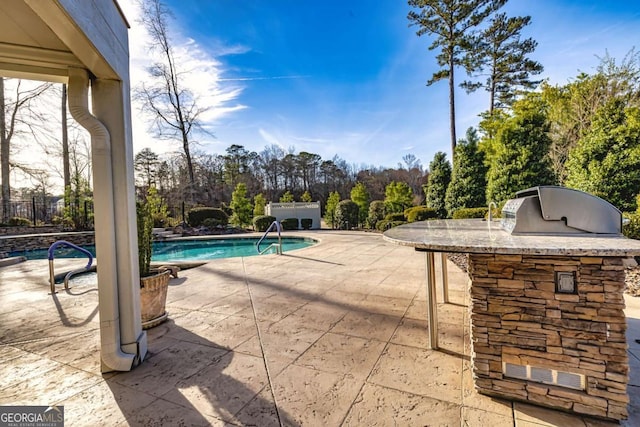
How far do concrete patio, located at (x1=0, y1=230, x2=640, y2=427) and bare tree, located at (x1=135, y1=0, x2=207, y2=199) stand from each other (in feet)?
50.2

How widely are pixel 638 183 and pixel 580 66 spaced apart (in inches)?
335

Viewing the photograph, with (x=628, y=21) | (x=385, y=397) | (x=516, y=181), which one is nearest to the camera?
(x=385, y=397)

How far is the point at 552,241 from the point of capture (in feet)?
5.10

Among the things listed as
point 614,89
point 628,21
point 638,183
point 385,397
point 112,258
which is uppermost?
point 628,21

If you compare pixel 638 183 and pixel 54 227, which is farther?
pixel 54 227

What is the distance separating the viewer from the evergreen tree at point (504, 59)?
1351 cm

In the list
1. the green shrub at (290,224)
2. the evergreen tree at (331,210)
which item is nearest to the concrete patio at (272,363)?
the green shrub at (290,224)

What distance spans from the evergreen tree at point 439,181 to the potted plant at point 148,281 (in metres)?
12.5

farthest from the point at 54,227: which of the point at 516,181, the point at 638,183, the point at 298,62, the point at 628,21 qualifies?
the point at 628,21

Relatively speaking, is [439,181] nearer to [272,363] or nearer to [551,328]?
[551,328]

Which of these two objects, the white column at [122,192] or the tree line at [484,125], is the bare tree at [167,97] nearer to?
the tree line at [484,125]

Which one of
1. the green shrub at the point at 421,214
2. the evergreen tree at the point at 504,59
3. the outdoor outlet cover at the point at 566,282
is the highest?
the evergreen tree at the point at 504,59

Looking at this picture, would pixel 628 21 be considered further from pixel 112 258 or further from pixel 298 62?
pixel 112 258

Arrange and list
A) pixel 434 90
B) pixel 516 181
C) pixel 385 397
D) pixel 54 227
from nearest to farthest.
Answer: pixel 385 397, pixel 516 181, pixel 54 227, pixel 434 90
